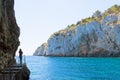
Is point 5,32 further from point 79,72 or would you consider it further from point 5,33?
point 79,72

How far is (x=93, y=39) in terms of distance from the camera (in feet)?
553

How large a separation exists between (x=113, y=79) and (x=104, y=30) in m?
117

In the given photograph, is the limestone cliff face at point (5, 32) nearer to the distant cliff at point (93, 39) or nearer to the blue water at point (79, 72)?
the blue water at point (79, 72)

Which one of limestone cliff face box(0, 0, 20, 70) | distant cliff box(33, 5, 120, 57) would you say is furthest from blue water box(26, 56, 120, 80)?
distant cliff box(33, 5, 120, 57)

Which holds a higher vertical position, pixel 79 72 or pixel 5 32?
pixel 5 32

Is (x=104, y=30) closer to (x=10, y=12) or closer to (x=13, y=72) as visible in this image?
(x=10, y=12)

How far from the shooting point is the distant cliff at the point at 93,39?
15525 centimetres

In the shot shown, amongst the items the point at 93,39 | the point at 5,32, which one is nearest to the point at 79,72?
the point at 5,32

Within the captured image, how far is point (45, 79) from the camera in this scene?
5150 cm

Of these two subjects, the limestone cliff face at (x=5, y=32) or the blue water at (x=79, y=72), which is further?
the blue water at (x=79, y=72)

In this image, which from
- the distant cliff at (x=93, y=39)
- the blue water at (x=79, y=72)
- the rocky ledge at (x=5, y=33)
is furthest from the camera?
the distant cliff at (x=93, y=39)

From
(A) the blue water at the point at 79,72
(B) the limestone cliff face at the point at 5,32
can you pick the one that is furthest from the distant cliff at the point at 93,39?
(B) the limestone cliff face at the point at 5,32

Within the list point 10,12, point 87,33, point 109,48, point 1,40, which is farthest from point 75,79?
point 87,33

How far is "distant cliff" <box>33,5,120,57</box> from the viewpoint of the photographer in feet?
509
